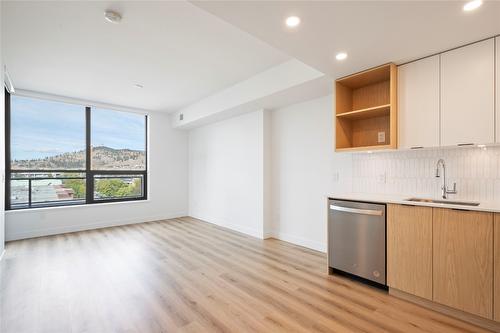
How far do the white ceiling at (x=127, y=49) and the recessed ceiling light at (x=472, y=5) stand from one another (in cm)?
184

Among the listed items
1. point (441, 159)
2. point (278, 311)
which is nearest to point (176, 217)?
point (278, 311)

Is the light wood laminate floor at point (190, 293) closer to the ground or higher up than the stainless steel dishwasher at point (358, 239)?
closer to the ground

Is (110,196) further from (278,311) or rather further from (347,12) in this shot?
(347,12)

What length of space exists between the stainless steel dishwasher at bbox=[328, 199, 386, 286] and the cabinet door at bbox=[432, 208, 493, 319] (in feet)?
1.54

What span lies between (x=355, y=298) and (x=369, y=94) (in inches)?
96.1

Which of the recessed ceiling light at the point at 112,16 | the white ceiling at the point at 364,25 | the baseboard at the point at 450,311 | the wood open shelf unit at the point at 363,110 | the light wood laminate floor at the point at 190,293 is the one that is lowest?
the light wood laminate floor at the point at 190,293

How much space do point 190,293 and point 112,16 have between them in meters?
2.87

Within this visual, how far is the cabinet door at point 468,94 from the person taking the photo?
220cm

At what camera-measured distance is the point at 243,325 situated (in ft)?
6.84

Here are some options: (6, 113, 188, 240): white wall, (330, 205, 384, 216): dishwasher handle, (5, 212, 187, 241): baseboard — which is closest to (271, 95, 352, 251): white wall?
(330, 205, 384, 216): dishwasher handle

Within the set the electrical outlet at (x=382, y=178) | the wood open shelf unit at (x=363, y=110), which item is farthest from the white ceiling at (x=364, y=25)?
the electrical outlet at (x=382, y=178)

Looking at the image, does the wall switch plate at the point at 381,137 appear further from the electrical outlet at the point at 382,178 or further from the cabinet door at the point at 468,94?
the cabinet door at the point at 468,94

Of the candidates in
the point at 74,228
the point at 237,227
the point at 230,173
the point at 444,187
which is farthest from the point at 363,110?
the point at 74,228

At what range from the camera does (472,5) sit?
5.88 feet
